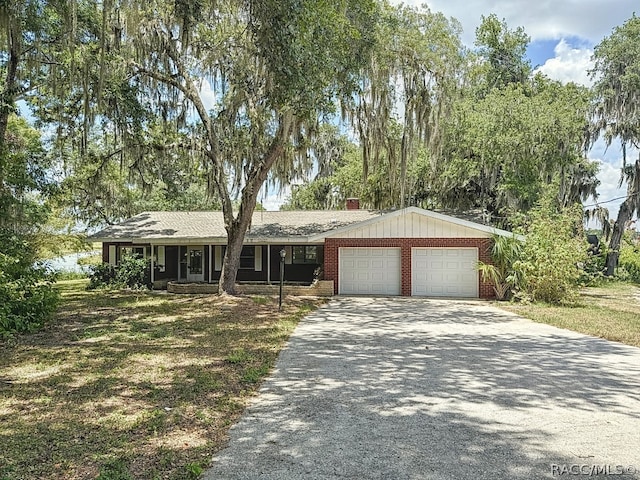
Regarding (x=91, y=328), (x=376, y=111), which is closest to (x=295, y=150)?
(x=376, y=111)

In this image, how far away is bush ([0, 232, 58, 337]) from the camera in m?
7.92

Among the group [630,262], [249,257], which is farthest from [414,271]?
[630,262]

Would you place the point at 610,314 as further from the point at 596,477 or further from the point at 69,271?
the point at 69,271

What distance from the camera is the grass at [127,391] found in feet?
11.1

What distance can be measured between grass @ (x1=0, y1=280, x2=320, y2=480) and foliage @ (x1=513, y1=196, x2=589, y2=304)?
7139 millimetres

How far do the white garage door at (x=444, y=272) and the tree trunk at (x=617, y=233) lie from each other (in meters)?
11.6

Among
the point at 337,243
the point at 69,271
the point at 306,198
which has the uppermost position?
the point at 306,198

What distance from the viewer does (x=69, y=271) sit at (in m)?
25.2

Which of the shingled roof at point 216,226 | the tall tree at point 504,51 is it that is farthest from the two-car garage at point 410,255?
the tall tree at point 504,51

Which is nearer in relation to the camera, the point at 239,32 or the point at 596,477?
the point at 596,477

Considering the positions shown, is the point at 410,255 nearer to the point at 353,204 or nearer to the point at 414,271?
the point at 414,271

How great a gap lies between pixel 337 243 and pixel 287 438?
12.1 metres

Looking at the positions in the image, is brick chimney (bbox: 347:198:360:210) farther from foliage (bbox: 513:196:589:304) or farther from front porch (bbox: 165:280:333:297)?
foliage (bbox: 513:196:589:304)

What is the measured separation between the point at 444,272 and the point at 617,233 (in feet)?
43.4
